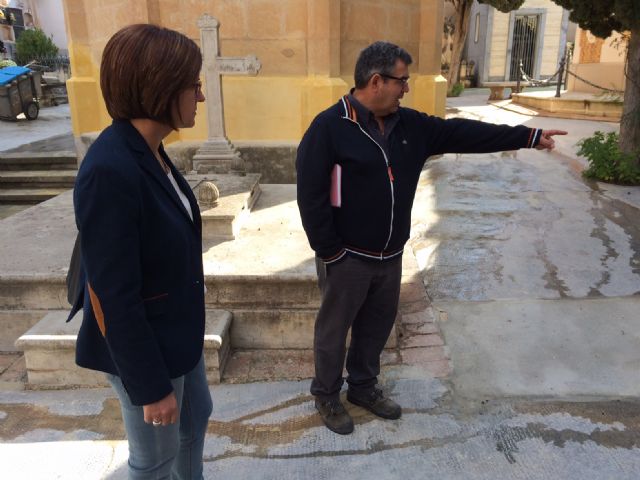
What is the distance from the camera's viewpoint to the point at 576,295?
159 inches

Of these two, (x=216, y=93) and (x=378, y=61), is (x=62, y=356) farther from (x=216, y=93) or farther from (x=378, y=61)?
(x=216, y=93)

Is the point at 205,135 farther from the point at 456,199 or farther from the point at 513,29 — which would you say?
the point at 513,29

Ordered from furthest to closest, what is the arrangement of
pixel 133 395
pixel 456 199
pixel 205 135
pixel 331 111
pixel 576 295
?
pixel 205 135 < pixel 456 199 < pixel 576 295 < pixel 331 111 < pixel 133 395

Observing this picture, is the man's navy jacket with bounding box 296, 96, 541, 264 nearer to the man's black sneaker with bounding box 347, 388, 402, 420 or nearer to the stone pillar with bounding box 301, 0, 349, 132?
the man's black sneaker with bounding box 347, 388, 402, 420

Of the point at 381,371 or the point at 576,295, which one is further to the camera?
the point at 576,295

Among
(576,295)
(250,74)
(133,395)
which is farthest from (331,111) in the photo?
(250,74)

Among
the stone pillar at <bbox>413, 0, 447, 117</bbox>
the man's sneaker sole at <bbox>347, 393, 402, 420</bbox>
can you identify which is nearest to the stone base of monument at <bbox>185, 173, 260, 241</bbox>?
the man's sneaker sole at <bbox>347, 393, 402, 420</bbox>

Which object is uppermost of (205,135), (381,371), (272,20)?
(272,20)

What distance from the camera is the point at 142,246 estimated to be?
4.85 ft

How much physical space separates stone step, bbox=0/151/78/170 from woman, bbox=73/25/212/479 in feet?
27.6

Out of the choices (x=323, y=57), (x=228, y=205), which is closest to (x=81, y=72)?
(x=323, y=57)

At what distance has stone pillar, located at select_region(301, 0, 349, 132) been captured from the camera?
630 cm

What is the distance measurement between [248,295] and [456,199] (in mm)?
3602

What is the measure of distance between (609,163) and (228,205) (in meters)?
5.27
